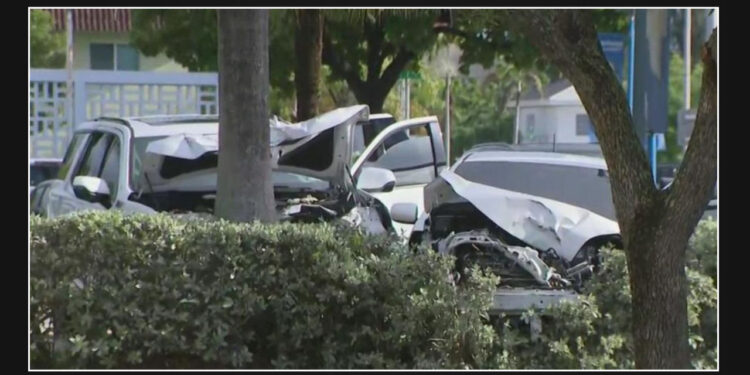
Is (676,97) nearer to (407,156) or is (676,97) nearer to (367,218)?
(407,156)

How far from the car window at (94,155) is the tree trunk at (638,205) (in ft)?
18.0

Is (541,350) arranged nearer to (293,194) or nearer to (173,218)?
(173,218)

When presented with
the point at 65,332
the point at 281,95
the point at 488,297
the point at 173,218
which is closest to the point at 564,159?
the point at 488,297

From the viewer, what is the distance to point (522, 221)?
8484mm

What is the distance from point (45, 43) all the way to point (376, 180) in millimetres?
21552

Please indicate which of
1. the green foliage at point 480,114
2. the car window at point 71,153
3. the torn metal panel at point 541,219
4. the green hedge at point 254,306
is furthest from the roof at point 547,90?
the green hedge at point 254,306

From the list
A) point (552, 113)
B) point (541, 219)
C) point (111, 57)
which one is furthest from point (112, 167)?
point (552, 113)

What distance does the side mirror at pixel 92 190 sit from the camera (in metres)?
9.52

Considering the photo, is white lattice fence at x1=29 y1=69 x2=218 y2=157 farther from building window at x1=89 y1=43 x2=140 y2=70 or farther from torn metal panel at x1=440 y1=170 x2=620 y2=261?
building window at x1=89 y1=43 x2=140 y2=70

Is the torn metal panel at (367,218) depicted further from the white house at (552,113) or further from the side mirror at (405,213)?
the white house at (552,113)

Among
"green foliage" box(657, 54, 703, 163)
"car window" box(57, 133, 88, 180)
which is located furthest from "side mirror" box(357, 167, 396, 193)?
"green foliage" box(657, 54, 703, 163)

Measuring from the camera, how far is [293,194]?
977 cm

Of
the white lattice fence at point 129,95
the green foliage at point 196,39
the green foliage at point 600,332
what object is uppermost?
the green foliage at point 196,39

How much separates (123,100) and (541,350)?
8286mm
